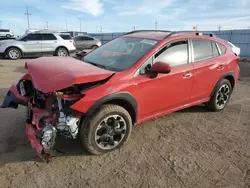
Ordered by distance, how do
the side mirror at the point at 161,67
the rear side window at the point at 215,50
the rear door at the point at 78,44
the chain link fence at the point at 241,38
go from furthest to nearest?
the rear door at the point at 78,44, the chain link fence at the point at 241,38, the rear side window at the point at 215,50, the side mirror at the point at 161,67

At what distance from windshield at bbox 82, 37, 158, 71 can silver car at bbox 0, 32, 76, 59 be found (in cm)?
1046

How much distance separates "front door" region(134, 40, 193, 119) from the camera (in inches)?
135

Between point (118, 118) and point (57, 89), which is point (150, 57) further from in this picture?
point (57, 89)

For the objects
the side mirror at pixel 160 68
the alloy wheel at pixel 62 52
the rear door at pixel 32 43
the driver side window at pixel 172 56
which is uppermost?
the rear door at pixel 32 43

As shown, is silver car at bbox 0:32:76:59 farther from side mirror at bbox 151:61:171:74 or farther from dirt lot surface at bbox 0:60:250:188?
side mirror at bbox 151:61:171:74

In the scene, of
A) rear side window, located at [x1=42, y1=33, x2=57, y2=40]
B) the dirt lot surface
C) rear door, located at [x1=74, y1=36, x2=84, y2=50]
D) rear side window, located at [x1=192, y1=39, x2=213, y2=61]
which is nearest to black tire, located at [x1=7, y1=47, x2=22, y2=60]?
rear side window, located at [x1=42, y1=33, x2=57, y2=40]

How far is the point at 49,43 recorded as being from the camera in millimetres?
13836

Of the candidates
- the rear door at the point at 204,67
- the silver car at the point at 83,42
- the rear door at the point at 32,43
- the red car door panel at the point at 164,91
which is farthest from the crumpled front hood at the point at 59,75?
the silver car at the point at 83,42

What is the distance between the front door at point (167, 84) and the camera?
3.42m

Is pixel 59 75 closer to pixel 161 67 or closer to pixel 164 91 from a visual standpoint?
pixel 161 67

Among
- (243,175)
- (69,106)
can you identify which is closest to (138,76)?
(69,106)

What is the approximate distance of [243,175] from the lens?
2889mm

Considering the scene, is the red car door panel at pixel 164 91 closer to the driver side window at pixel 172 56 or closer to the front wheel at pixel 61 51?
the driver side window at pixel 172 56

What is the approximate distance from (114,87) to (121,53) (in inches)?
39.6
